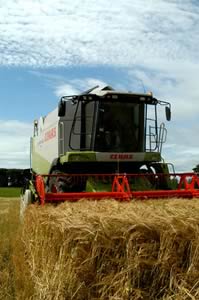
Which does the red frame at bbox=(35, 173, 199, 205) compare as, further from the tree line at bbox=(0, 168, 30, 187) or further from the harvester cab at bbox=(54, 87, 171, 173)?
the tree line at bbox=(0, 168, 30, 187)

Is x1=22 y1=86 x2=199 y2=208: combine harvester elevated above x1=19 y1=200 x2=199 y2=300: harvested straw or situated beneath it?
elevated above

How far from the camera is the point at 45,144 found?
43.8ft

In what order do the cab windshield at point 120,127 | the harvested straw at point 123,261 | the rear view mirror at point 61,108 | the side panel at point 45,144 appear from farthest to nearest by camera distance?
1. the side panel at point 45,144
2. the cab windshield at point 120,127
3. the rear view mirror at point 61,108
4. the harvested straw at point 123,261

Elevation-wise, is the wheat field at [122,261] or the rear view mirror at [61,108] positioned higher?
the rear view mirror at [61,108]

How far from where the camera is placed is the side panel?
11.7 metres

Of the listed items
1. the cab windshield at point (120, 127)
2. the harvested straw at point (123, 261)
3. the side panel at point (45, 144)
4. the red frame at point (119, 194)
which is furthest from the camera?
the side panel at point (45, 144)

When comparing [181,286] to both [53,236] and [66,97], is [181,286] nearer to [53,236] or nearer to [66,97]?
[53,236]

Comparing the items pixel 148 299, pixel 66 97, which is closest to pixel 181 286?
pixel 148 299

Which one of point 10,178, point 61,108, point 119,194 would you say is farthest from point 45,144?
point 10,178

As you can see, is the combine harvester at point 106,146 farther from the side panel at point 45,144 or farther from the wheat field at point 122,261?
the wheat field at point 122,261

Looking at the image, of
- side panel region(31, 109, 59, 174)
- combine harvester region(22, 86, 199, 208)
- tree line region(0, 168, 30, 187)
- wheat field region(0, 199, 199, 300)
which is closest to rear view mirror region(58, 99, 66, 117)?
combine harvester region(22, 86, 199, 208)

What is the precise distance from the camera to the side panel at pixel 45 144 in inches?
459

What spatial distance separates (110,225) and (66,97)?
5545mm

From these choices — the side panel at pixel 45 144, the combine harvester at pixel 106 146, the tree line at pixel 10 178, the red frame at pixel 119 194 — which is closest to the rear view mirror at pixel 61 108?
the combine harvester at pixel 106 146
